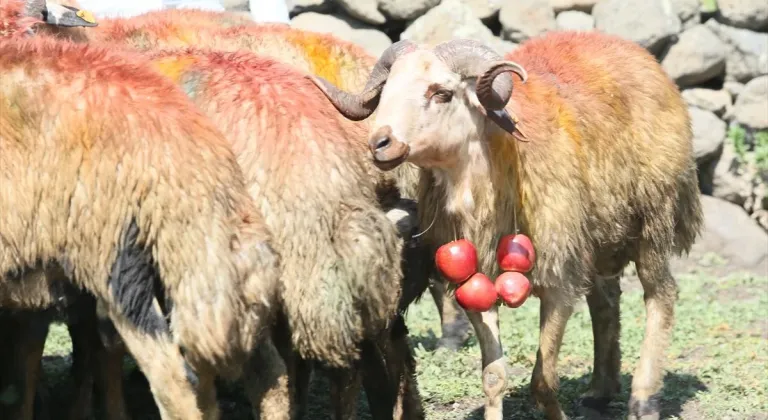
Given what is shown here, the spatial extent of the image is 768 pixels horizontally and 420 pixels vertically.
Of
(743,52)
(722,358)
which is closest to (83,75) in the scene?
(722,358)

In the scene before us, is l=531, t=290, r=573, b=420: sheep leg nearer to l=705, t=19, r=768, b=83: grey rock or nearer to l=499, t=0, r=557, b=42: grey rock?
l=499, t=0, r=557, b=42: grey rock

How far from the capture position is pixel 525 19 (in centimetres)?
1039

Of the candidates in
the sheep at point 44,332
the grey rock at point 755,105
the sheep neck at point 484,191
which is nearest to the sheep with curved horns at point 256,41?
the sheep at point 44,332

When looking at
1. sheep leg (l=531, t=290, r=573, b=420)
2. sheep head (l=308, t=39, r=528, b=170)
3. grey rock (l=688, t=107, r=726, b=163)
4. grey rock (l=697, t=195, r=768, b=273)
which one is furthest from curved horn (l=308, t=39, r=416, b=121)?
grey rock (l=688, t=107, r=726, b=163)

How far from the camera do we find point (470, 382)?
704cm

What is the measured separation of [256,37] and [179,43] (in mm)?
Answer: 442

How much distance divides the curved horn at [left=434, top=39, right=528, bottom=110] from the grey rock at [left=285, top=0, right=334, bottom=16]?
506cm

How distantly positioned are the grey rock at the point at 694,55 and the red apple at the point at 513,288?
17.9 ft

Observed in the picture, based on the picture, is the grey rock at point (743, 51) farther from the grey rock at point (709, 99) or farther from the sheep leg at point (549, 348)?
the sheep leg at point (549, 348)

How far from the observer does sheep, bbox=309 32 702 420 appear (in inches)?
211

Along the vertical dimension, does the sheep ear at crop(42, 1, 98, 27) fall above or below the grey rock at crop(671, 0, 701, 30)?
above

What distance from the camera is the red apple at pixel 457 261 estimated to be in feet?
18.0

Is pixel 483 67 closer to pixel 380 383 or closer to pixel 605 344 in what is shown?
pixel 380 383

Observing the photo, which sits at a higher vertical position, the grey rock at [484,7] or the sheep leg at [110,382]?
the grey rock at [484,7]
